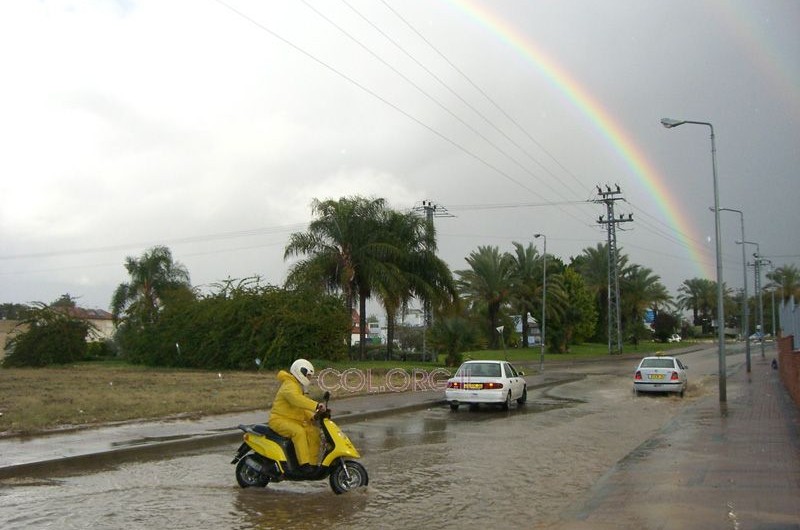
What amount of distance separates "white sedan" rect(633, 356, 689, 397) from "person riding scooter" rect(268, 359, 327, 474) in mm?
19382

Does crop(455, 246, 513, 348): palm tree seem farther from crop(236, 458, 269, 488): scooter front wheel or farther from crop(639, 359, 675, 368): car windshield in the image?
crop(236, 458, 269, 488): scooter front wheel

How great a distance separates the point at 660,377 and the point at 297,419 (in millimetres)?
19594

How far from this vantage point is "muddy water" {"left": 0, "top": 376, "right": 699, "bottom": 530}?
7602 millimetres

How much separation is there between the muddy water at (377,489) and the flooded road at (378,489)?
1cm

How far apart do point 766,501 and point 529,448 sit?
207 inches

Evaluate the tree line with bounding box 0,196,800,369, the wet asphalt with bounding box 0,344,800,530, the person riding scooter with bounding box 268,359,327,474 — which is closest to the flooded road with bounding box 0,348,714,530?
the wet asphalt with bounding box 0,344,800,530

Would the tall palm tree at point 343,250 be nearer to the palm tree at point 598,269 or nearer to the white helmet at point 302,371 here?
the white helmet at point 302,371

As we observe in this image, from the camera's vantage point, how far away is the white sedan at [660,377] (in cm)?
2533

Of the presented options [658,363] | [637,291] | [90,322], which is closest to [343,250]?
[658,363]

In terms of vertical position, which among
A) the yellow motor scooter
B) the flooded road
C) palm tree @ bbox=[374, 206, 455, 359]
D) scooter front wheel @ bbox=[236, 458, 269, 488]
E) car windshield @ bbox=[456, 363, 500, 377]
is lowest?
the flooded road

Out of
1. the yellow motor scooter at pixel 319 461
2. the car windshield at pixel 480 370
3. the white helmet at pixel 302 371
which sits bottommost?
the yellow motor scooter at pixel 319 461

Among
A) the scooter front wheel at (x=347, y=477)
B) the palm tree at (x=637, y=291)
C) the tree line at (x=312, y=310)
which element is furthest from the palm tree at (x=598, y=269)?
the scooter front wheel at (x=347, y=477)

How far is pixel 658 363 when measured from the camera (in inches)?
1038

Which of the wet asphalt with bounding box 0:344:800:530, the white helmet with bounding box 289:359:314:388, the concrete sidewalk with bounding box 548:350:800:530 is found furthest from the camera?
the white helmet with bounding box 289:359:314:388
